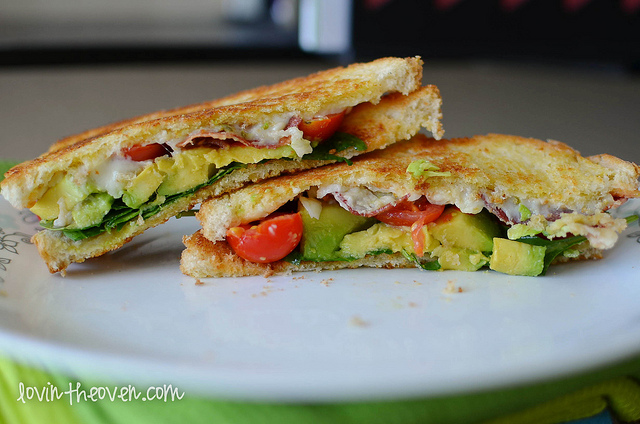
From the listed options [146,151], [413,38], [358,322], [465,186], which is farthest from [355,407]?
[413,38]

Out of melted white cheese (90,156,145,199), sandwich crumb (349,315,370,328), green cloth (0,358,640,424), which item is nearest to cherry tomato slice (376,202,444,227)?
sandwich crumb (349,315,370,328)

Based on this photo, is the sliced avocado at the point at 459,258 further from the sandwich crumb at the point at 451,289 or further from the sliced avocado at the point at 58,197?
the sliced avocado at the point at 58,197

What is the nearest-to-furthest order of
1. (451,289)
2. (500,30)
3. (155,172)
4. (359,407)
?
(359,407)
(451,289)
(155,172)
(500,30)

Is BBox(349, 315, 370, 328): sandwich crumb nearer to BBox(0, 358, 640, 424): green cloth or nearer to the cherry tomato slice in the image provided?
BBox(0, 358, 640, 424): green cloth

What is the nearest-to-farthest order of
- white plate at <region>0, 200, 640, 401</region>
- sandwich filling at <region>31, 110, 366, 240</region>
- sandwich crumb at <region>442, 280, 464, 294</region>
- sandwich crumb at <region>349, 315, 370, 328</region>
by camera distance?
white plate at <region>0, 200, 640, 401</region>
sandwich crumb at <region>349, 315, 370, 328</region>
sandwich crumb at <region>442, 280, 464, 294</region>
sandwich filling at <region>31, 110, 366, 240</region>


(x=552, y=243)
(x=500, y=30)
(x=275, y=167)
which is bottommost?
(x=552, y=243)

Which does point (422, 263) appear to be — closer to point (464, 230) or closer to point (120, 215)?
point (464, 230)

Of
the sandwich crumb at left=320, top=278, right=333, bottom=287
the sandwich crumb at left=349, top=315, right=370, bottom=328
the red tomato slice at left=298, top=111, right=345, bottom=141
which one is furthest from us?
the red tomato slice at left=298, top=111, right=345, bottom=141

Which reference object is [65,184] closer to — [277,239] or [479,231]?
[277,239]
